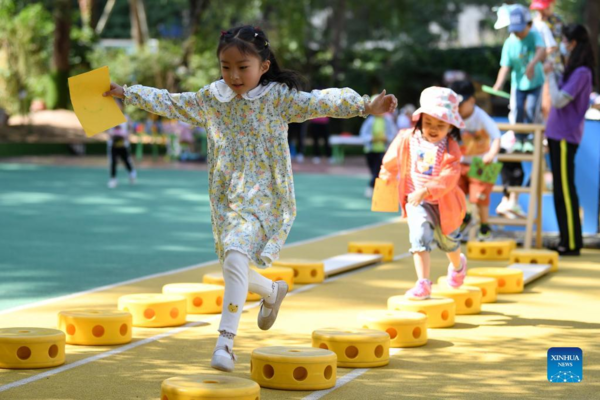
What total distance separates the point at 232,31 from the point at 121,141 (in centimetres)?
1576

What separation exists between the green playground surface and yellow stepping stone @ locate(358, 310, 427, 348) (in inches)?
120

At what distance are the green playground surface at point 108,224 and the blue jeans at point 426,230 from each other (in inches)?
120

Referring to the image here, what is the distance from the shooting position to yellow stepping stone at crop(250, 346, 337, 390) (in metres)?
5.54

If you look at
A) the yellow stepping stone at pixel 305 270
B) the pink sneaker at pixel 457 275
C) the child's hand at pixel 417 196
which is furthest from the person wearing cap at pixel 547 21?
the child's hand at pixel 417 196

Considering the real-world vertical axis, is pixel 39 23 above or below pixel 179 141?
above

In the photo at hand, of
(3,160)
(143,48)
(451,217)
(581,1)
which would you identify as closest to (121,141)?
(3,160)

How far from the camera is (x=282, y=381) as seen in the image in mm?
5570

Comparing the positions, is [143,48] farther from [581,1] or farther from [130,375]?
[130,375]

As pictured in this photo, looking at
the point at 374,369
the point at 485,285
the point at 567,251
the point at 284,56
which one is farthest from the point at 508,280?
the point at 284,56

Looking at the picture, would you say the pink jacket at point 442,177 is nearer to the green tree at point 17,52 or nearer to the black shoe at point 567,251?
the black shoe at point 567,251

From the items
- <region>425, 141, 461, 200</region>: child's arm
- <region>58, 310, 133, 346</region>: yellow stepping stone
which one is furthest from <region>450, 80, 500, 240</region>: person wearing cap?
<region>58, 310, 133, 346</region>: yellow stepping stone

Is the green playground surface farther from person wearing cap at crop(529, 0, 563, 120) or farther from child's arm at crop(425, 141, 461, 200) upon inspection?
person wearing cap at crop(529, 0, 563, 120)

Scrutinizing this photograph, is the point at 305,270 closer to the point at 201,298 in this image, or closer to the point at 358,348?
the point at 201,298

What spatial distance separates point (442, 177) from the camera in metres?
8.00
